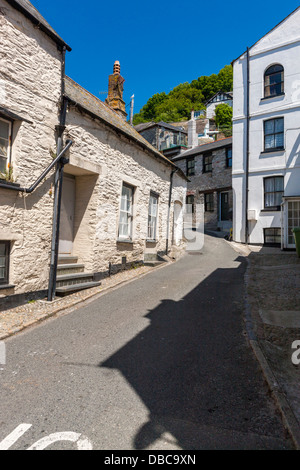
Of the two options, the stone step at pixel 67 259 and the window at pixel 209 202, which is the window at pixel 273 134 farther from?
the stone step at pixel 67 259

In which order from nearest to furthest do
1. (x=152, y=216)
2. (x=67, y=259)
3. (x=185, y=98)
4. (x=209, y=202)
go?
(x=67, y=259)
(x=152, y=216)
(x=209, y=202)
(x=185, y=98)

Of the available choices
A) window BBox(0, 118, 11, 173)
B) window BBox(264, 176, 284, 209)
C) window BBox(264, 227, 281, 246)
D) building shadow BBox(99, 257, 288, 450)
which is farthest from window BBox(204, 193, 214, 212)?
window BBox(0, 118, 11, 173)

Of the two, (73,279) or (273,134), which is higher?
(273,134)

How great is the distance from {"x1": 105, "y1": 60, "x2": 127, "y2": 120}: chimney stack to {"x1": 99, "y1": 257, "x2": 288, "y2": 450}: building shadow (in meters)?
10.2

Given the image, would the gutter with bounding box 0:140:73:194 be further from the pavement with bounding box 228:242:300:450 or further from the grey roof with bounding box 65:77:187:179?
the pavement with bounding box 228:242:300:450

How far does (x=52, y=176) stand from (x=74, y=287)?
2.74 metres

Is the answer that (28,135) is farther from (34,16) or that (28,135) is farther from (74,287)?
(74,287)

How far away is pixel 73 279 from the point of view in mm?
7734

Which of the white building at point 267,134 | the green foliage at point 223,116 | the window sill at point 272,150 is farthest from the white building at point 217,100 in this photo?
the window sill at point 272,150

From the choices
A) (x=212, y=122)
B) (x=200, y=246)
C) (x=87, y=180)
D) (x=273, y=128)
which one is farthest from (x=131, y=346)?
(x=212, y=122)

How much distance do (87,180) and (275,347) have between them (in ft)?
21.5

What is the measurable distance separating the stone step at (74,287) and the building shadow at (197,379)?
2.26 metres

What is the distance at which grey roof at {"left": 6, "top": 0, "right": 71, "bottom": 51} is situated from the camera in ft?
19.6

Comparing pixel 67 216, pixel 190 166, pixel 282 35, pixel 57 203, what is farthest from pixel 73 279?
pixel 190 166
